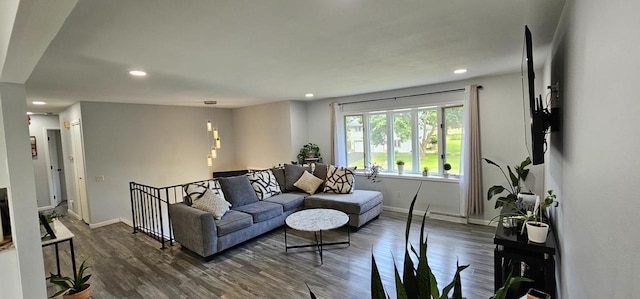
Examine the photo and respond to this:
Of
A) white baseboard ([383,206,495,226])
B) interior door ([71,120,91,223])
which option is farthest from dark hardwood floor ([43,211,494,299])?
interior door ([71,120,91,223])

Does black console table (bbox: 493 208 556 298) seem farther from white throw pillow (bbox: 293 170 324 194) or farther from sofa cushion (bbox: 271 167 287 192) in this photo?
sofa cushion (bbox: 271 167 287 192)

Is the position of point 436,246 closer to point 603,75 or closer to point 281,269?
point 281,269

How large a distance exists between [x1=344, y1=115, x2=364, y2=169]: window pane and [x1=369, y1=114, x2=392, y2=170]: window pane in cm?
22

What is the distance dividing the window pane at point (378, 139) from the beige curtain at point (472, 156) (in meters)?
1.50

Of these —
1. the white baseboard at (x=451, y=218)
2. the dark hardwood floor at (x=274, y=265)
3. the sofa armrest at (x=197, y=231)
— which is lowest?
the dark hardwood floor at (x=274, y=265)

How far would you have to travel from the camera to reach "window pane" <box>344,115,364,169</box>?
5848 millimetres

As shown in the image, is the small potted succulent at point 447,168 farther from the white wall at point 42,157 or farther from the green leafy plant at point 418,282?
the white wall at point 42,157

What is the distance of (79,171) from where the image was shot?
533cm

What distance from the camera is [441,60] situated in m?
3.08

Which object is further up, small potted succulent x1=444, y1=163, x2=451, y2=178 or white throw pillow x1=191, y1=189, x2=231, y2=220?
small potted succulent x1=444, y1=163, x2=451, y2=178

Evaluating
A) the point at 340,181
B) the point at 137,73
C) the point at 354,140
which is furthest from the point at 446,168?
the point at 137,73

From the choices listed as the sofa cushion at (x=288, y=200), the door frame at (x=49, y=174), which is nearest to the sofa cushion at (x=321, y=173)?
the sofa cushion at (x=288, y=200)

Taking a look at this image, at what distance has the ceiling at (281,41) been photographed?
172cm

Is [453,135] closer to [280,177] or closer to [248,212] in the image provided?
[280,177]
